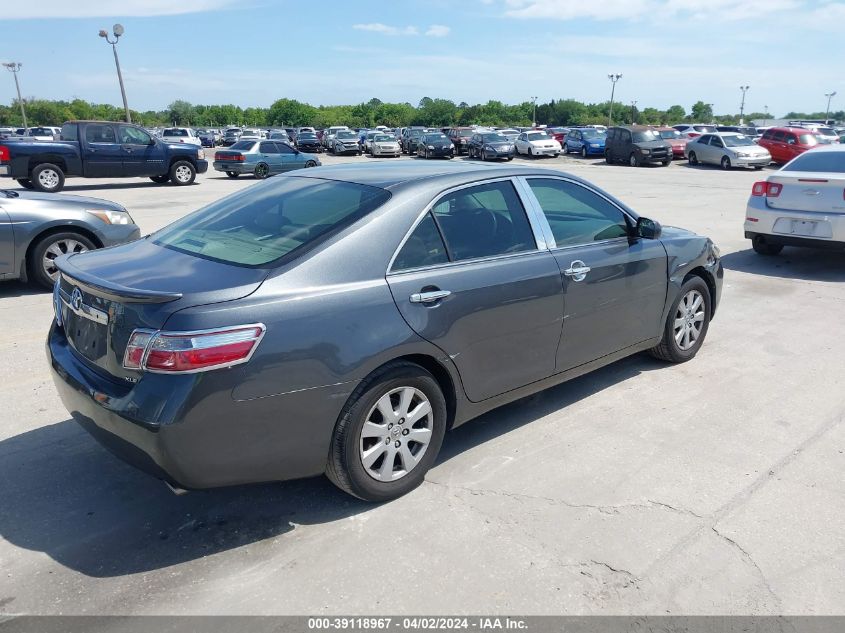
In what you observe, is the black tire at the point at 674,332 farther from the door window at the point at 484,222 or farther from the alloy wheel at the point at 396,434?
the alloy wheel at the point at 396,434

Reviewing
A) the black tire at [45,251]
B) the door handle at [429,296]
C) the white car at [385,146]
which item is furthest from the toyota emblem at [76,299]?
the white car at [385,146]

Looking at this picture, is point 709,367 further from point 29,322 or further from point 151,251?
point 29,322

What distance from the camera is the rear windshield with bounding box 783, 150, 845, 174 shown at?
898 cm

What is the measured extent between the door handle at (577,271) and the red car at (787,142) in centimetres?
2975

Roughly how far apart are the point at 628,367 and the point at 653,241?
1.09 meters

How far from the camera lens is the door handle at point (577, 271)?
4.28 meters

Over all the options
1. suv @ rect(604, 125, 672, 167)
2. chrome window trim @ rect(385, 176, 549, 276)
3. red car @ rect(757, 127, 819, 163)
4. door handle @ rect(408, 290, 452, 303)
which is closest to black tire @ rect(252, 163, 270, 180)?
suv @ rect(604, 125, 672, 167)

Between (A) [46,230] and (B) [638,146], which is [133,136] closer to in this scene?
(A) [46,230]

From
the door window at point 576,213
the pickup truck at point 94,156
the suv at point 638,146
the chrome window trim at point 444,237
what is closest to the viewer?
the chrome window trim at point 444,237

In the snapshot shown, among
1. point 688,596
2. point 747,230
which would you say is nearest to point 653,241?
point 688,596

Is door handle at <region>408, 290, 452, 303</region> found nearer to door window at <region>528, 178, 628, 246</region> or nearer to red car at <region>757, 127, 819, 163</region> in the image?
door window at <region>528, 178, 628, 246</region>

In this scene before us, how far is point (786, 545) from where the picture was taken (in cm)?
325

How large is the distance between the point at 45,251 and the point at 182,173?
15.7 meters

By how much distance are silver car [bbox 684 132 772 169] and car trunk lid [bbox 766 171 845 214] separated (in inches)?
885
